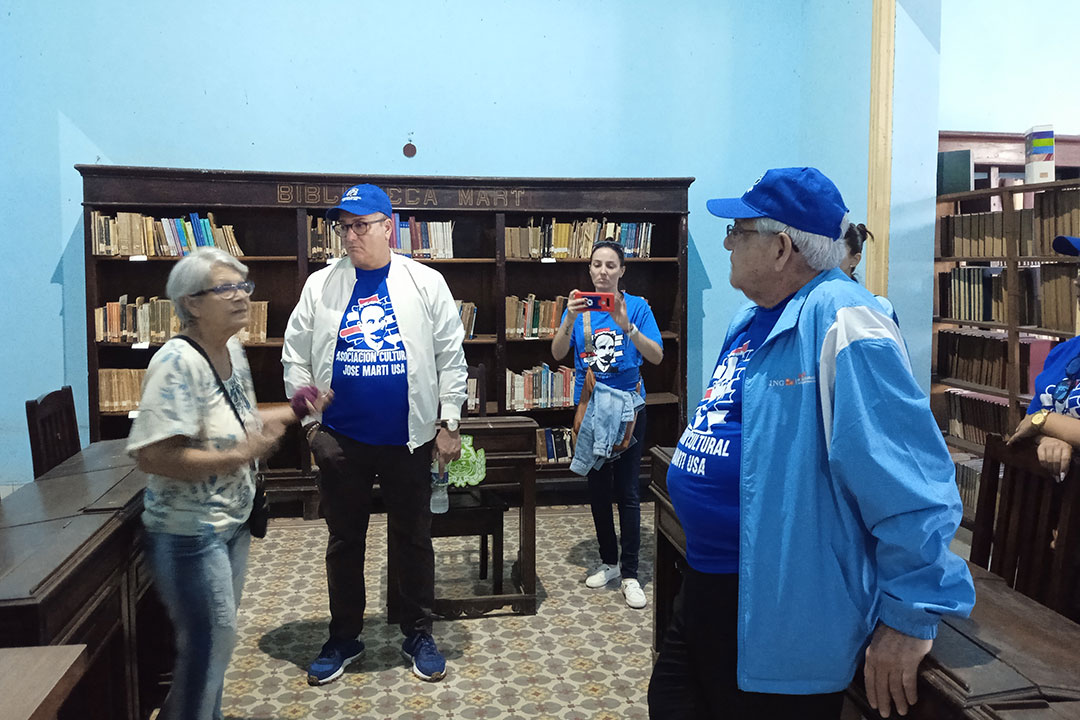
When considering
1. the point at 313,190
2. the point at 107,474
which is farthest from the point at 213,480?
the point at 313,190

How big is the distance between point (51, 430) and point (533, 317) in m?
2.89

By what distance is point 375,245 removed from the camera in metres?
2.96

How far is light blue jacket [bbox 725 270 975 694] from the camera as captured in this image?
125cm

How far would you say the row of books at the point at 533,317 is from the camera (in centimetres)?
516

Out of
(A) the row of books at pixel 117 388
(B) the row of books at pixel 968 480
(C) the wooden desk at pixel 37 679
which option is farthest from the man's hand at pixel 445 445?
(B) the row of books at pixel 968 480

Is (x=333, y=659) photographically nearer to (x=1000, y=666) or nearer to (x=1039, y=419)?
(x=1000, y=666)

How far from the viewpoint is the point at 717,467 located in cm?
151

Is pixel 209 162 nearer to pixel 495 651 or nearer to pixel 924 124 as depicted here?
pixel 495 651

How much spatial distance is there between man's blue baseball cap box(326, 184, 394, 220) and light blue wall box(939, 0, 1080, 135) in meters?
4.66

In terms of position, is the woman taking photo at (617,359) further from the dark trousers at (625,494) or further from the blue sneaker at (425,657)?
the blue sneaker at (425,657)

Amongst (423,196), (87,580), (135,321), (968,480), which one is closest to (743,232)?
(87,580)

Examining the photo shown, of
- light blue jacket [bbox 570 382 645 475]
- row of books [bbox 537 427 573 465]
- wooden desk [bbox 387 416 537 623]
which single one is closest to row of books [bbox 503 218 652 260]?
row of books [bbox 537 427 573 465]

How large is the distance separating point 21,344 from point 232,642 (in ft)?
13.0

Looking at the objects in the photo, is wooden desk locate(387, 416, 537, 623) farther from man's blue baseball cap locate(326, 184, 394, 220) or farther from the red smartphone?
man's blue baseball cap locate(326, 184, 394, 220)
